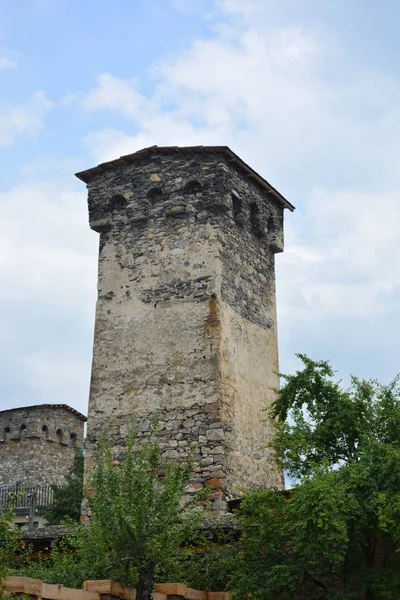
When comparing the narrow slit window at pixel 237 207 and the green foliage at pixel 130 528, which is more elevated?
the narrow slit window at pixel 237 207

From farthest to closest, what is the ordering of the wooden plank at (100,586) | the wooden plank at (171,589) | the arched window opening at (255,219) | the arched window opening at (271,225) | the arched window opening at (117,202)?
1. the arched window opening at (271,225)
2. the arched window opening at (255,219)
3. the arched window opening at (117,202)
4. the wooden plank at (171,589)
5. the wooden plank at (100,586)

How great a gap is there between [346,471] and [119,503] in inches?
128

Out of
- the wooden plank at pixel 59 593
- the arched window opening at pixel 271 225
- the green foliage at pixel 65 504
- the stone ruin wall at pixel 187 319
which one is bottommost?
the wooden plank at pixel 59 593

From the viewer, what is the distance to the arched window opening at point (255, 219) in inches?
743

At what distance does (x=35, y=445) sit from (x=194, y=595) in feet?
62.6

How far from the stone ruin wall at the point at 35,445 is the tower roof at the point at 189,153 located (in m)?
13.6

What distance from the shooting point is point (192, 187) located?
1808cm

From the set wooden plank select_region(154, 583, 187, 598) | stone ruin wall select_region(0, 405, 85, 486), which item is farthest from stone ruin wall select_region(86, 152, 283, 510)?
stone ruin wall select_region(0, 405, 85, 486)

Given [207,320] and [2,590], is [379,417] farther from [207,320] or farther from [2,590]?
[2,590]

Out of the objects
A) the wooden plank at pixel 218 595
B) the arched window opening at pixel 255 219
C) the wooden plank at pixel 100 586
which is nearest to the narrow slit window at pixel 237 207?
the arched window opening at pixel 255 219

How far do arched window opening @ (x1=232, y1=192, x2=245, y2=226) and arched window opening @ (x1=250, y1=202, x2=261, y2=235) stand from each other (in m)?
0.63

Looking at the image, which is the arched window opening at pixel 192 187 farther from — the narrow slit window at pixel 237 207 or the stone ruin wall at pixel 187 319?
the narrow slit window at pixel 237 207

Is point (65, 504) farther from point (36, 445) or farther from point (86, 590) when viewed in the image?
point (86, 590)

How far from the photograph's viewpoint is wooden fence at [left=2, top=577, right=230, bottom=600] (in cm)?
1049
